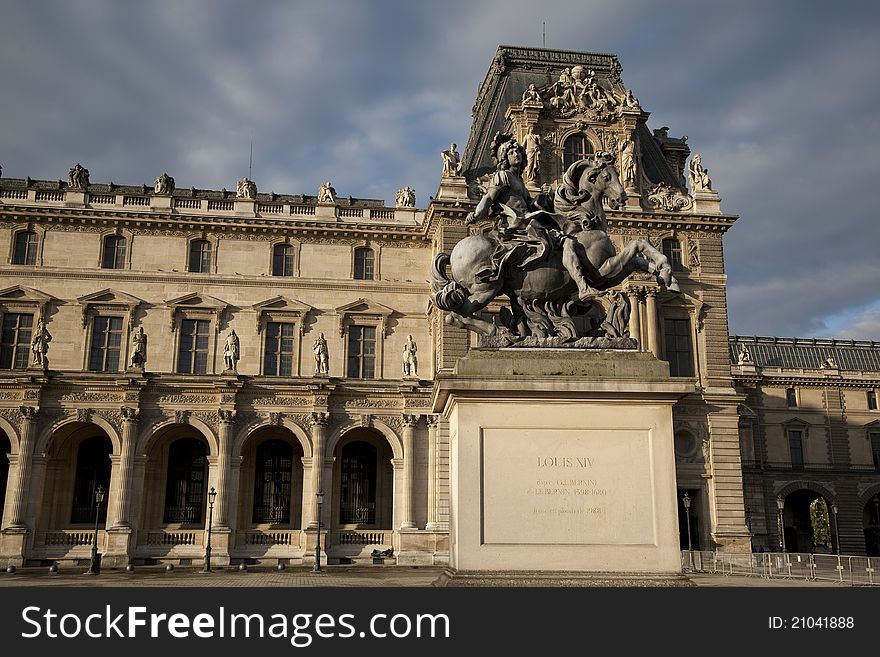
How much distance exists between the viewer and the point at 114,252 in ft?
155

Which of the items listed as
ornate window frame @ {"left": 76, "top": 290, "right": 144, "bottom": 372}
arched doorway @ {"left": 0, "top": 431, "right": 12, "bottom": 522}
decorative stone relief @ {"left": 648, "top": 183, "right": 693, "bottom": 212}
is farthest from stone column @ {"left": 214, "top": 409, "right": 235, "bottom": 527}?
decorative stone relief @ {"left": 648, "top": 183, "right": 693, "bottom": 212}

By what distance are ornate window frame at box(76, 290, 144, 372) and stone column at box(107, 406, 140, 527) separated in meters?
5.69

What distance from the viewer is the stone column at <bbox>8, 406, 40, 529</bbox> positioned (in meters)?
38.7

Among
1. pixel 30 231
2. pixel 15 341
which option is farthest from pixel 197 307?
pixel 30 231

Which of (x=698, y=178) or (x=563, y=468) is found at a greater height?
(x=698, y=178)

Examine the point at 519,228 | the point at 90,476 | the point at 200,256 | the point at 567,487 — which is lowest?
the point at 567,487

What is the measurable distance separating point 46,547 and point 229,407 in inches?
405

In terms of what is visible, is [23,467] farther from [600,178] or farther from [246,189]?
[600,178]

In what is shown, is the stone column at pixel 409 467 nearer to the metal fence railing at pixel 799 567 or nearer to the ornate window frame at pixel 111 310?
the metal fence railing at pixel 799 567

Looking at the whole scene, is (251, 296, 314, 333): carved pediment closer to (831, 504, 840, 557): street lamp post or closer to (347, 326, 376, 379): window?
(347, 326, 376, 379): window

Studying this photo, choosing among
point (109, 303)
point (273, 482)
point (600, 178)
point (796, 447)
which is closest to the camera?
point (600, 178)

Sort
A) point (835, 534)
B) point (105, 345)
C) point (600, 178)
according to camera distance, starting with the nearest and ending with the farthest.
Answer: point (600, 178) → point (105, 345) → point (835, 534)

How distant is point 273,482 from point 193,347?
8.52 meters
